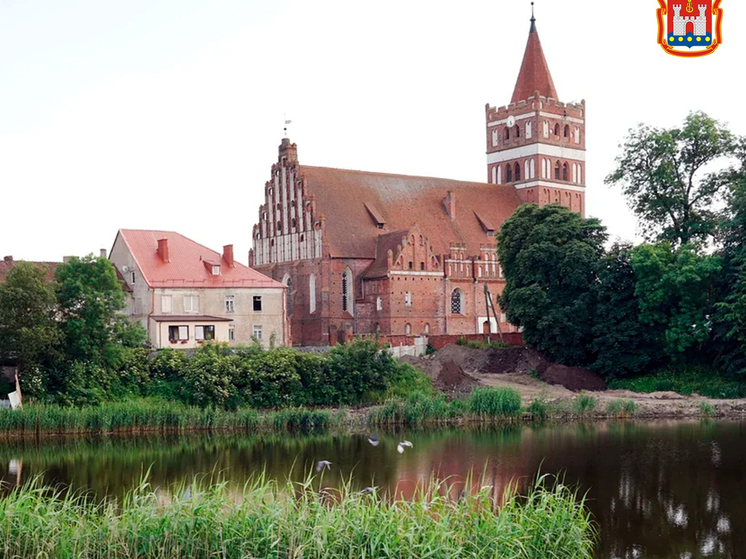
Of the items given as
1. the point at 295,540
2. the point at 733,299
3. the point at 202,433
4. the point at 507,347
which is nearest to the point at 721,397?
the point at 733,299

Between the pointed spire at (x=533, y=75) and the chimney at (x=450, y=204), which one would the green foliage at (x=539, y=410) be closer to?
the chimney at (x=450, y=204)

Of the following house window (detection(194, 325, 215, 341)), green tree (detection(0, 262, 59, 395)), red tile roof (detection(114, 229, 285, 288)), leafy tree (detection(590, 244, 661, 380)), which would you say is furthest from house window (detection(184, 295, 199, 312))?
leafy tree (detection(590, 244, 661, 380))

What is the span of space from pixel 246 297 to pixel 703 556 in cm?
3432

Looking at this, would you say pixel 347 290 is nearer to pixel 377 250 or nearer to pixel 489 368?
pixel 377 250

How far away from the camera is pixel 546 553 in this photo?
1492 cm

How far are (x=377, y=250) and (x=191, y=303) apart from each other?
15.0m

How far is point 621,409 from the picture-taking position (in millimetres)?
36719

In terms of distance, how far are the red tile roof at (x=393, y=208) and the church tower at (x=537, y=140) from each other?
3.94m

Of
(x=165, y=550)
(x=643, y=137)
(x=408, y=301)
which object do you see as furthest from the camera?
(x=408, y=301)

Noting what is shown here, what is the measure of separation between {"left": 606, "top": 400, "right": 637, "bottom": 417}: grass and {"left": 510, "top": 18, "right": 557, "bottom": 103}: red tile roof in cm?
3925

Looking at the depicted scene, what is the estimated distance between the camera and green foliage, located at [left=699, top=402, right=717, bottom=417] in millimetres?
36500

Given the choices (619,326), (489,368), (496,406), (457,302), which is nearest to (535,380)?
(489,368)

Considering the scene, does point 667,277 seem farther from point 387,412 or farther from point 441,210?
point 441,210

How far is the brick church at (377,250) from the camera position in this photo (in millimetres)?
57156
